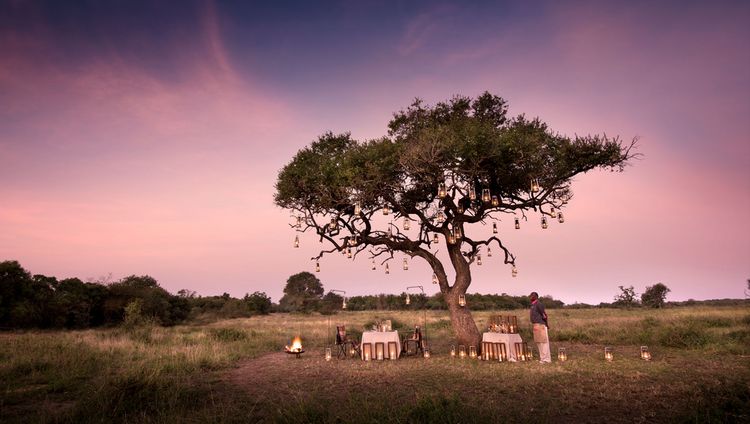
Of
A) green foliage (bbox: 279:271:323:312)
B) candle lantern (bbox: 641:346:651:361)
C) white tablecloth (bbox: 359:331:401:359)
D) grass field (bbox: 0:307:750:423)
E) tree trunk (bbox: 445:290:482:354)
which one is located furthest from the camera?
green foliage (bbox: 279:271:323:312)

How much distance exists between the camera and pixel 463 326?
48.3 feet

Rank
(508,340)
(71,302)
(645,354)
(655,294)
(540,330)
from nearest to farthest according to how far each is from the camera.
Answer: (645,354) → (540,330) → (508,340) → (71,302) → (655,294)

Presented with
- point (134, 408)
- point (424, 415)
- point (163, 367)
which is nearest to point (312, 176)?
point (163, 367)

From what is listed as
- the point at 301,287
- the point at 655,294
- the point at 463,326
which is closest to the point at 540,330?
the point at 463,326

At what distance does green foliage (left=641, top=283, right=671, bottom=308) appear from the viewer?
177 ft

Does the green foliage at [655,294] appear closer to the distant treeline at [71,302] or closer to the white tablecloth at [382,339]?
the white tablecloth at [382,339]

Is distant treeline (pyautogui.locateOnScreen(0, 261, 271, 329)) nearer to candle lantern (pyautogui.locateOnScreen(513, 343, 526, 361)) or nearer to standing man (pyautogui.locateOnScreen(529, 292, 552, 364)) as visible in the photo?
candle lantern (pyautogui.locateOnScreen(513, 343, 526, 361))

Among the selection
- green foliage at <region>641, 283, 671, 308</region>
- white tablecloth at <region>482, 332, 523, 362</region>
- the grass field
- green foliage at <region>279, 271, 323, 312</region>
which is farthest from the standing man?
green foliage at <region>279, 271, 323, 312</region>

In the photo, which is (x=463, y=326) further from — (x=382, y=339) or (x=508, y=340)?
(x=382, y=339)

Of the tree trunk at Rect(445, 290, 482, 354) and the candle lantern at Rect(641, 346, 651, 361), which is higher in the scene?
the tree trunk at Rect(445, 290, 482, 354)

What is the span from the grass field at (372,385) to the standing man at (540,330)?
1.88 ft

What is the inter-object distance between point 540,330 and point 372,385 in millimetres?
6365

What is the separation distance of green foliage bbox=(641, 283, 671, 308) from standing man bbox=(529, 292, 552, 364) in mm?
52255

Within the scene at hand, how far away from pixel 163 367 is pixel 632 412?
12.2m
